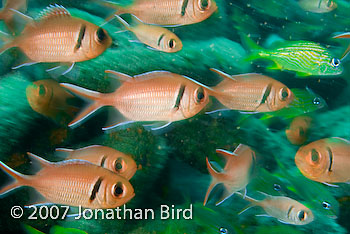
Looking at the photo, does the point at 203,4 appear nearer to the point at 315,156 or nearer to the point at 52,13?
the point at 52,13

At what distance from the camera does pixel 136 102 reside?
2.70m

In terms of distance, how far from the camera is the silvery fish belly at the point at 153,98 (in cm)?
269

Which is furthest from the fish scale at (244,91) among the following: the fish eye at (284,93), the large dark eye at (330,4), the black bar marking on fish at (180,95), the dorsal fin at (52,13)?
the large dark eye at (330,4)

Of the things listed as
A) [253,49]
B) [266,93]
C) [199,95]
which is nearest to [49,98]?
[199,95]

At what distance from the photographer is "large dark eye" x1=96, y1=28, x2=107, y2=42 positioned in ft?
8.86

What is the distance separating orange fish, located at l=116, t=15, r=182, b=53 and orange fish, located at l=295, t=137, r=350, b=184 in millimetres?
1945

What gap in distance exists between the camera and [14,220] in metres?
3.91

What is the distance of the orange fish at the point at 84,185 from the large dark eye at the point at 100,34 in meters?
1.20

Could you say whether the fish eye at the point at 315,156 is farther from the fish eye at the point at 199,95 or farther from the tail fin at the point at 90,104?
the tail fin at the point at 90,104

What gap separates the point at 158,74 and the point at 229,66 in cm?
268

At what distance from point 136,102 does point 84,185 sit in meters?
0.91

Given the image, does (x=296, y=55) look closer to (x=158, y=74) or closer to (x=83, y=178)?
(x=158, y=74)

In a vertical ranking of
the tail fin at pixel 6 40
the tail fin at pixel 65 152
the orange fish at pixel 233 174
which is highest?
the tail fin at pixel 6 40

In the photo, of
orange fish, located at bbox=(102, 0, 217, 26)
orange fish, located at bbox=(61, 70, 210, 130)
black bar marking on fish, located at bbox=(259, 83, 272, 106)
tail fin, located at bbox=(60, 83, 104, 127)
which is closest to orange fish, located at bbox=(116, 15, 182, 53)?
orange fish, located at bbox=(102, 0, 217, 26)
